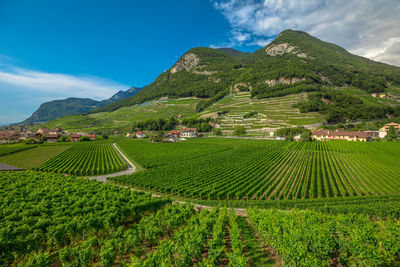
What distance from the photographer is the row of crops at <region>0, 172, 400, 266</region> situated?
10.8 m

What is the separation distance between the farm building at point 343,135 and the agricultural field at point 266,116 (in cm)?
1442

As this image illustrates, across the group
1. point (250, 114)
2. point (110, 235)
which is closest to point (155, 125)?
point (250, 114)

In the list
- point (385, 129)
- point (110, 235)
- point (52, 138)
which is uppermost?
point (385, 129)

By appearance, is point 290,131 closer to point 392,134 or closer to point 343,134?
point 343,134

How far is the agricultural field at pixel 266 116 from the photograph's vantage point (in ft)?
407

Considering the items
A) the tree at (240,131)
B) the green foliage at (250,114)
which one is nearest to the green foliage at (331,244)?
the tree at (240,131)

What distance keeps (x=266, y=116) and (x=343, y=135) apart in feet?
174

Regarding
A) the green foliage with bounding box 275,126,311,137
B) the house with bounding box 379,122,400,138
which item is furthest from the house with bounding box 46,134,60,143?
the house with bounding box 379,122,400,138

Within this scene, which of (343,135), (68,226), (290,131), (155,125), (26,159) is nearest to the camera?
(68,226)

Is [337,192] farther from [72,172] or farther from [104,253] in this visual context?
[72,172]

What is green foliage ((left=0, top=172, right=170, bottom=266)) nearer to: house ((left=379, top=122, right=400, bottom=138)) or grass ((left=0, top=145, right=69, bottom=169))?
grass ((left=0, top=145, right=69, bottom=169))

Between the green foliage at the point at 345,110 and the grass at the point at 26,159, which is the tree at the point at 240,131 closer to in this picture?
the green foliage at the point at 345,110

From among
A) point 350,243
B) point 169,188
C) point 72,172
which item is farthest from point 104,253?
point 72,172

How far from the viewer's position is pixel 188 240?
12203 mm
